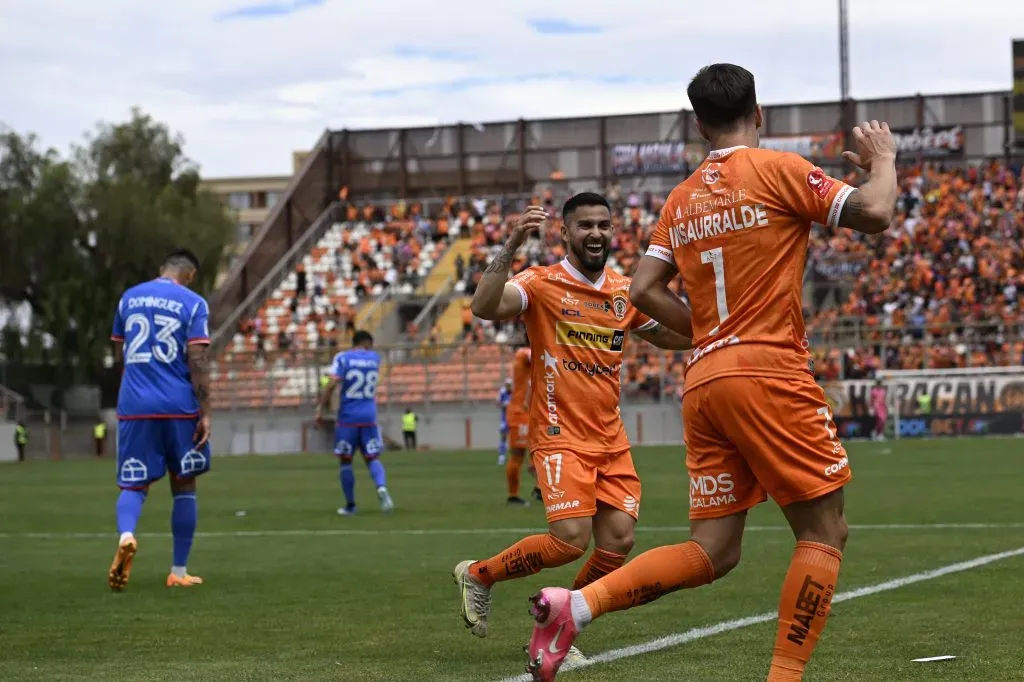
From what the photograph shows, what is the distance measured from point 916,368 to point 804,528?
37927mm

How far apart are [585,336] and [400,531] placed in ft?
29.0

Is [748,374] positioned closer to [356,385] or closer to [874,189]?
[874,189]

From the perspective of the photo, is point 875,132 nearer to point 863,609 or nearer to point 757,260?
point 757,260

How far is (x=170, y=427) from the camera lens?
38.1 feet

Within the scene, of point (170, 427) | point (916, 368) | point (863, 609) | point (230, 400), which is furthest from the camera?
point (230, 400)

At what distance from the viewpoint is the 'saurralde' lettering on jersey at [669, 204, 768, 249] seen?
580cm

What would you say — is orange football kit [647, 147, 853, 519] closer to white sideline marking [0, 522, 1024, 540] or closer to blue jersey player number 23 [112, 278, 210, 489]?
blue jersey player number 23 [112, 278, 210, 489]

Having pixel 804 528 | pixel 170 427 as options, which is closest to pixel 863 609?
pixel 804 528

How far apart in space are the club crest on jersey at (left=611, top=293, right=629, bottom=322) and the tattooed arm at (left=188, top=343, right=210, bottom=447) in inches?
159

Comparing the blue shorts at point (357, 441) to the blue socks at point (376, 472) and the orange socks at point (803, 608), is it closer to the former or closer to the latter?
the blue socks at point (376, 472)

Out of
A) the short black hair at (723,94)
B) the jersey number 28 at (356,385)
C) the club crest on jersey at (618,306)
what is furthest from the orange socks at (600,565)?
the jersey number 28 at (356,385)

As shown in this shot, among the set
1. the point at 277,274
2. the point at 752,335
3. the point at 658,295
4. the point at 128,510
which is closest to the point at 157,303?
the point at 128,510

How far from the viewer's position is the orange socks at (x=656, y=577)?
19.3ft

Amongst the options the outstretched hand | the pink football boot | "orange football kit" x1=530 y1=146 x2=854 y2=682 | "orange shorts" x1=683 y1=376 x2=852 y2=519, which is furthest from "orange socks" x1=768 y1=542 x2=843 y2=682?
the outstretched hand
